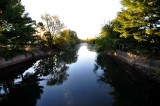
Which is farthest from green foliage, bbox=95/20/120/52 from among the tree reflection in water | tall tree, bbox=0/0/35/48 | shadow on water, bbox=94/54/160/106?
shadow on water, bbox=94/54/160/106

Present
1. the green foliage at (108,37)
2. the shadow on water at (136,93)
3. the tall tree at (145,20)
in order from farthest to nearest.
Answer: the green foliage at (108,37) < the tall tree at (145,20) < the shadow on water at (136,93)

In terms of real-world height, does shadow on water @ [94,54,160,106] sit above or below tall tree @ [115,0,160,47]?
below

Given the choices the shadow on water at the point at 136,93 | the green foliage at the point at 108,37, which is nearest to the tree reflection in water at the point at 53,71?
the shadow on water at the point at 136,93

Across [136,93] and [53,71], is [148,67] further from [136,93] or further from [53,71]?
[53,71]

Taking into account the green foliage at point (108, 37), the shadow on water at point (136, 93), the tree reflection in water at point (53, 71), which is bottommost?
the shadow on water at point (136, 93)

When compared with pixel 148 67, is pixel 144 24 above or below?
above

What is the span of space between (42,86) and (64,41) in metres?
49.2

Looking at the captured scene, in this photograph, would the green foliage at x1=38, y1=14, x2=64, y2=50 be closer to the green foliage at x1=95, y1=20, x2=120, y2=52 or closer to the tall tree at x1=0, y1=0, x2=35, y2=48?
the green foliage at x1=95, y1=20, x2=120, y2=52

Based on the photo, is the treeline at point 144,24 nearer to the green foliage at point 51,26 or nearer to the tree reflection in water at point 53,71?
the tree reflection in water at point 53,71

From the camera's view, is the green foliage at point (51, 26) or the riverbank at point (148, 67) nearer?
the riverbank at point (148, 67)

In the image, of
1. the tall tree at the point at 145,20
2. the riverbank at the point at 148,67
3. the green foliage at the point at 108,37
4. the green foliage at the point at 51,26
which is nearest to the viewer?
the riverbank at the point at 148,67

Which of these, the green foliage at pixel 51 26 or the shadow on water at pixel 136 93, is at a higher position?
the green foliage at pixel 51 26

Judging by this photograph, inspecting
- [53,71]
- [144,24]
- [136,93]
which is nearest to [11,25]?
[53,71]

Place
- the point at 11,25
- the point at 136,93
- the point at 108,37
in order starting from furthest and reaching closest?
1. the point at 108,37
2. the point at 11,25
3. the point at 136,93
